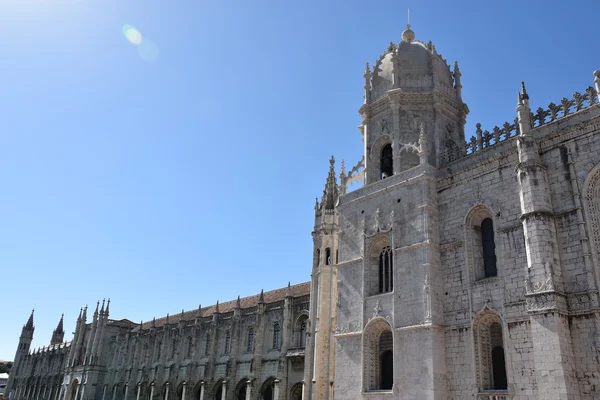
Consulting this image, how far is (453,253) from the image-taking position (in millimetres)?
19859

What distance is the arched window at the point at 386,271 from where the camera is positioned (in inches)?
849

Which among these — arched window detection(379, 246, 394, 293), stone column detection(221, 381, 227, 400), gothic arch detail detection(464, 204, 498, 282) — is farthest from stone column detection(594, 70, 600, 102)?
stone column detection(221, 381, 227, 400)

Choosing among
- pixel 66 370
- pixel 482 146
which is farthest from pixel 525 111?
pixel 66 370

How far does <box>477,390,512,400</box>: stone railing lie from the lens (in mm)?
16492

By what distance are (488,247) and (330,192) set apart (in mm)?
13761

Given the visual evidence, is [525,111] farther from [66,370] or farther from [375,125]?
[66,370]

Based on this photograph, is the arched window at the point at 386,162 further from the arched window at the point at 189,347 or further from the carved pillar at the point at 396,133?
the arched window at the point at 189,347

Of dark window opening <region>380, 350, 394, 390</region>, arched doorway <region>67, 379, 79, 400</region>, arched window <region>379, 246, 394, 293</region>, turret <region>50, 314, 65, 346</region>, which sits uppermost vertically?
turret <region>50, 314, 65, 346</region>

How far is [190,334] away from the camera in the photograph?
151 ft

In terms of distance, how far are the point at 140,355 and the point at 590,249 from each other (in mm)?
46978

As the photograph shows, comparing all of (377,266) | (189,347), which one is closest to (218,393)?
(189,347)

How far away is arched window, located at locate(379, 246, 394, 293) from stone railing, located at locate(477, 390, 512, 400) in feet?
18.4

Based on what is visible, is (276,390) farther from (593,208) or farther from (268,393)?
(593,208)

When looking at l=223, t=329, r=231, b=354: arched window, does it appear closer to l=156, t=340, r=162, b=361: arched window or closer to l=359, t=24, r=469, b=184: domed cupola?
l=156, t=340, r=162, b=361: arched window
